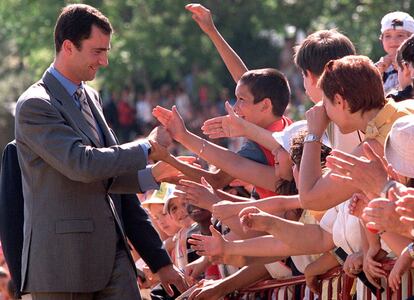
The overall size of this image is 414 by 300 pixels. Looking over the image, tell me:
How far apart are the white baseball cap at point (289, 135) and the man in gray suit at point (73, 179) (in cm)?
78

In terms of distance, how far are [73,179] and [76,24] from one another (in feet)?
2.96

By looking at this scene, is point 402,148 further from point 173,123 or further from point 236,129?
point 173,123

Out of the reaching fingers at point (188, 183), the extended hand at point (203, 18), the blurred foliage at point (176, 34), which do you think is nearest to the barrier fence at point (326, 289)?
the reaching fingers at point (188, 183)

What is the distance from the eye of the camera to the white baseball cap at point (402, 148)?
19.0 ft

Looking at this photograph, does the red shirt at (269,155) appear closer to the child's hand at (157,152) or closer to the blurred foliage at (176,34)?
the child's hand at (157,152)

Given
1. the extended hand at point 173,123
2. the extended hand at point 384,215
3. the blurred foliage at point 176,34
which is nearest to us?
the extended hand at point 384,215

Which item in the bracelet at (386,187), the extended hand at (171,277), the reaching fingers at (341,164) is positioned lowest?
the extended hand at (171,277)

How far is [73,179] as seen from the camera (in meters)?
7.12

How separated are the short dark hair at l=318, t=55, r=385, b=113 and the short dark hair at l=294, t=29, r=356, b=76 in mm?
972

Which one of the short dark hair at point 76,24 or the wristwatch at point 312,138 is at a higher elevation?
the short dark hair at point 76,24

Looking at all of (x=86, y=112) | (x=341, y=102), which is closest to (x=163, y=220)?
(x=86, y=112)

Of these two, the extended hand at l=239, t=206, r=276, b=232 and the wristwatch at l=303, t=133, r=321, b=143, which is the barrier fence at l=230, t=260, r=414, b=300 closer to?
the extended hand at l=239, t=206, r=276, b=232

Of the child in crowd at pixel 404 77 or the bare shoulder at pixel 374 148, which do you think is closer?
the bare shoulder at pixel 374 148

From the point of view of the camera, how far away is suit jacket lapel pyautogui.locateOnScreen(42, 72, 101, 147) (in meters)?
7.30
